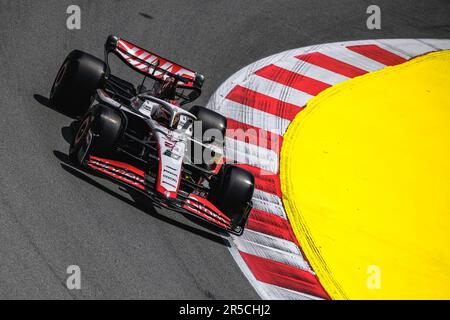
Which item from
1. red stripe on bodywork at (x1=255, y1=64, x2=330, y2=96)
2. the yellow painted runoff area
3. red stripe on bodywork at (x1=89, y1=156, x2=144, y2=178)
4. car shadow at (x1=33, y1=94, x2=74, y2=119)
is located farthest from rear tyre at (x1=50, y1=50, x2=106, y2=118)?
red stripe on bodywork at (x1=255, y1=64, x2=330, y2=96)

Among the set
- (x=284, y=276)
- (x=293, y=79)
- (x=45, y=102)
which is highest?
(x=293, y=79)

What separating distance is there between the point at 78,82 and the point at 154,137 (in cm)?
113

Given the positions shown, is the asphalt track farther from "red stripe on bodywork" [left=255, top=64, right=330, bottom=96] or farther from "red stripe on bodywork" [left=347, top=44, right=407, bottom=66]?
"red stripe on bodywork" [left=347, top=44, right=407, bottom=66]

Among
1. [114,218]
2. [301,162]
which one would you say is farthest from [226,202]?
[301,162]

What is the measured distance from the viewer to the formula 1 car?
7039mm

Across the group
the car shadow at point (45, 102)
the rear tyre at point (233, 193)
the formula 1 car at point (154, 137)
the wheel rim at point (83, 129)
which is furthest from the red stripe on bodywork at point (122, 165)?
the car shadow at point (45, 102)

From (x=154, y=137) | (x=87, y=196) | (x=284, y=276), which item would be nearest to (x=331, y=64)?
(x=154, y=137)

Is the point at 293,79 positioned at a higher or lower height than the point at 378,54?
lower

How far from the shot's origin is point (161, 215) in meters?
7.36

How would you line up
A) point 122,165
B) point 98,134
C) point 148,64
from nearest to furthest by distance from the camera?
point 98,134 < point 122,165 < point 148,64

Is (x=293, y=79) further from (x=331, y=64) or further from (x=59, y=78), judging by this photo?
(x=59, y=78)

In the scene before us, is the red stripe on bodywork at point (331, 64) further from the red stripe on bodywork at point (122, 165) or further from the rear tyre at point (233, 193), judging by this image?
the red stripe on bodywork at point (122, 165)

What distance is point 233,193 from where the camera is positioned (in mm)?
7414
